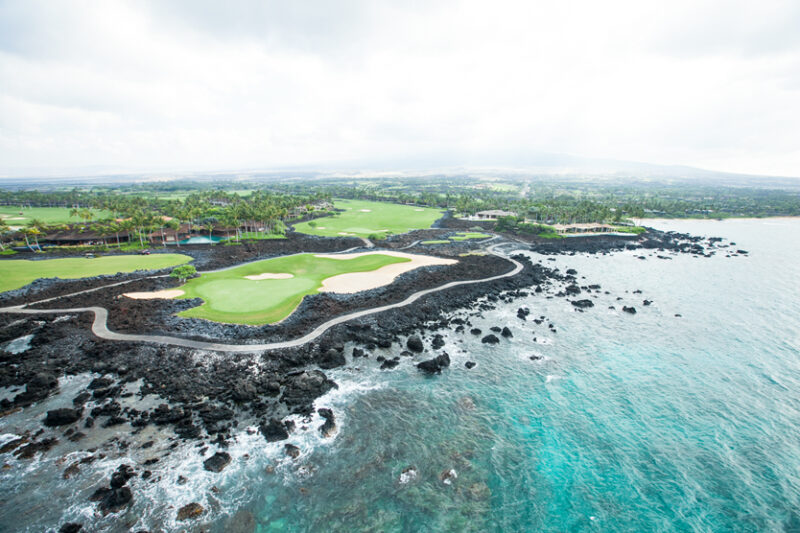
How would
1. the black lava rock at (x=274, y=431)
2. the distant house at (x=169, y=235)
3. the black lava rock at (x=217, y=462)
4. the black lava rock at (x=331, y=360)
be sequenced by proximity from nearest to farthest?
the black lava rock at (x=217, y=462)
the black lava rock at (x=274, y=431)
the black lava rock at (x=331, y=360)
the distant house at (x=169, y=235)

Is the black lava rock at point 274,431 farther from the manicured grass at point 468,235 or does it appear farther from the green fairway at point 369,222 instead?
the green fairway at point 369,222

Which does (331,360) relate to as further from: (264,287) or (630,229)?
(630,229)

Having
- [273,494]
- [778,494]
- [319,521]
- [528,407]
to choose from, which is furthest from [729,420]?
[273,494]

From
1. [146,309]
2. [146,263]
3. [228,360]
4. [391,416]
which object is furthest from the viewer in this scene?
[146,263]

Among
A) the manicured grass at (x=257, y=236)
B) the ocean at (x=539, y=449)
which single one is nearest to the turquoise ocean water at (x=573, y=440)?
the ocean at (x=539, y=449)

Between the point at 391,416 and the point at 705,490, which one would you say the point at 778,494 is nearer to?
the point at 705,490

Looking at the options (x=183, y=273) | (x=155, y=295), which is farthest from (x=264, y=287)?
(x=155, y=295)
